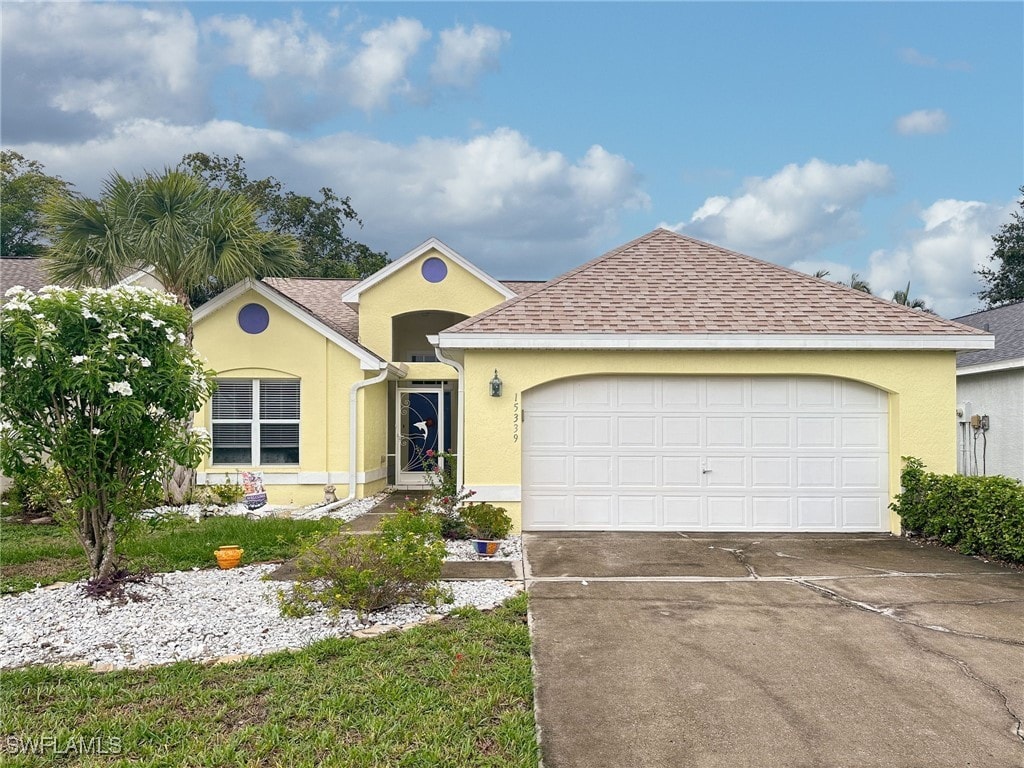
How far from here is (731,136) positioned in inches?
631

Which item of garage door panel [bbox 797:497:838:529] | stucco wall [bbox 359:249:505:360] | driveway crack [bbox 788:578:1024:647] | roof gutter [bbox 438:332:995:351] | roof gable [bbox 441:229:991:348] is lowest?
driveway crack [bbox 788:578:1024:647]

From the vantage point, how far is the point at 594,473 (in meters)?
10.5

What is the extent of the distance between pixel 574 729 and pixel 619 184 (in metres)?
18.5

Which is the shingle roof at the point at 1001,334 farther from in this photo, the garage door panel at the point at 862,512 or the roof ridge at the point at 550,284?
the roof ridge at the point at 550,284

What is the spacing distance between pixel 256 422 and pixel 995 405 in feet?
50.1

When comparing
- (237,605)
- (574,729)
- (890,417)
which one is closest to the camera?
(574,729)

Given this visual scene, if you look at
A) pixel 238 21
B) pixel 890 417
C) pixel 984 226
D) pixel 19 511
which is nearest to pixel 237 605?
pixel 19 511

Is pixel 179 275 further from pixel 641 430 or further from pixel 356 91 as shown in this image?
pixel 641 430

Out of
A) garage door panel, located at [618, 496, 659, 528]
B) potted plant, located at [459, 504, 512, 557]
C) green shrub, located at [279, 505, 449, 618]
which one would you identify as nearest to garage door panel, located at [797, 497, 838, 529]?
garage door panel, located at [618, 496, 659, 528]

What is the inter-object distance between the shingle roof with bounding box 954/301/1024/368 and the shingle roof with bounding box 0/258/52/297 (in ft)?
70.2

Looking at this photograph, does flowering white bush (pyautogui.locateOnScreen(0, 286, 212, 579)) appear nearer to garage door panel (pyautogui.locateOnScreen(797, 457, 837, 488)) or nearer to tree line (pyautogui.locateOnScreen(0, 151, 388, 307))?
tree line (pyautogui.locateOnScreen(0, 151, 388, 307))

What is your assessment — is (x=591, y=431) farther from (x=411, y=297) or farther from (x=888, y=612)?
(x=411, y=297)

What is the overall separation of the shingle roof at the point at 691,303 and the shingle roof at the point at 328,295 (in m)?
6.12

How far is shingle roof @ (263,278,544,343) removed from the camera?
17.8 meters
